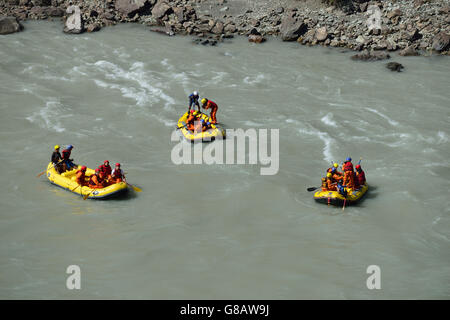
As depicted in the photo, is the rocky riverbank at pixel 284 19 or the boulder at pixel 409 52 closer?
the boulder at pixel 409 52

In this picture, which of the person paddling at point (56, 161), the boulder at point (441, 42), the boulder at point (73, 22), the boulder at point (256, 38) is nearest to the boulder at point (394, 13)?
the boulder at point (441, 42)

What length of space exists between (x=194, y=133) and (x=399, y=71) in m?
11.5

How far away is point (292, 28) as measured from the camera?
84.8 ft

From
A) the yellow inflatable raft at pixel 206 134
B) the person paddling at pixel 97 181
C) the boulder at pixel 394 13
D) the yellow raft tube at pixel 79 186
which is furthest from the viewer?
the boulder at pixel 394 13

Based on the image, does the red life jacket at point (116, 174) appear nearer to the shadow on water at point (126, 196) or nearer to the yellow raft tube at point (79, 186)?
the yellow raft tube at point (79, 186)

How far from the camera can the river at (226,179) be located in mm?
10000

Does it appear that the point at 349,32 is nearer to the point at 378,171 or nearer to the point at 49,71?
the point at 378,171

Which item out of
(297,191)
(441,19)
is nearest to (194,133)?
(297,191)

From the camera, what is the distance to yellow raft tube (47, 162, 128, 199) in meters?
12.6

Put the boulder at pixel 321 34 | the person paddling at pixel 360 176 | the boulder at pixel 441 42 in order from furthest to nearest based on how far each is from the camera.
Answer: the boulder at pixel 321 34 → the boulder at pixel 441 42 → the person paddling at pixel 360 176

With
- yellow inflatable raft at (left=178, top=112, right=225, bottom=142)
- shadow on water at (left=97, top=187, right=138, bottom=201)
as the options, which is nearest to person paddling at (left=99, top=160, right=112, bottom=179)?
shadow on water at (left=97, top=187, right=138, bottom=201)

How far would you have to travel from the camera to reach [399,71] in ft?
72.9

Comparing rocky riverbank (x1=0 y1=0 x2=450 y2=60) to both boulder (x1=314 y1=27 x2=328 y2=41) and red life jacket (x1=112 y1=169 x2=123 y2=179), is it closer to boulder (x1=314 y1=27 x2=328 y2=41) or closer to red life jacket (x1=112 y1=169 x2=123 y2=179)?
boulder (x1=314 y1=27 x2=328 y2=41)

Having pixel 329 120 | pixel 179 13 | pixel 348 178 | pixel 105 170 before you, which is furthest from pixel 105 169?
pixel 179 13
